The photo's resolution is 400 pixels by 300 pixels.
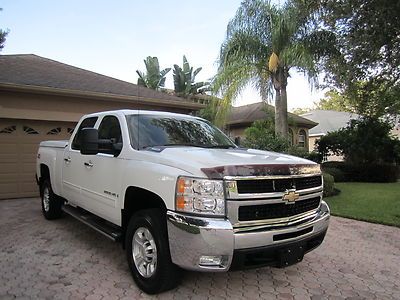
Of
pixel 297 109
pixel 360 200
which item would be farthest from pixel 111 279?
pixel 297 109

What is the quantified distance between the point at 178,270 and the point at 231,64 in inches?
472

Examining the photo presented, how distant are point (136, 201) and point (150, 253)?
2.14ft

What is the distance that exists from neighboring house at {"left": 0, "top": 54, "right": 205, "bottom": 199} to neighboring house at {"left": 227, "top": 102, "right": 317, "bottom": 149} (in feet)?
42.2

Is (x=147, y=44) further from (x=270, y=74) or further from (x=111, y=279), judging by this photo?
(x=270, y=74)

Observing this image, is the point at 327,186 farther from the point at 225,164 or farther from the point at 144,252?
the point at 225,164

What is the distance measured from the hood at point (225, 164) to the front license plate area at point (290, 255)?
76 centimetres

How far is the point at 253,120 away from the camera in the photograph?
24328 mm

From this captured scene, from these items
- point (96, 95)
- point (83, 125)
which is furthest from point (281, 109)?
point (83, 125)

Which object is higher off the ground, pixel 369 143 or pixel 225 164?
pixel 369 143

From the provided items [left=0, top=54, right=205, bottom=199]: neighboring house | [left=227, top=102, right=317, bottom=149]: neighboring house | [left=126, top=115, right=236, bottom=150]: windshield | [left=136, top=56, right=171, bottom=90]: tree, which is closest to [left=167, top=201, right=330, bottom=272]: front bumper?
[left=126, top=115, right=236, bottom=150]: windshield

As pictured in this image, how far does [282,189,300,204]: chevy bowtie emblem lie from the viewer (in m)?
3.76

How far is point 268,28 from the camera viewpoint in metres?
14.7

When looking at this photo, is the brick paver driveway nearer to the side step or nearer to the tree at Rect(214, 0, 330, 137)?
the side step

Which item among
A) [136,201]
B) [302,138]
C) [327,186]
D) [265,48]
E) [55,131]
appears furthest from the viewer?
[302,138]
